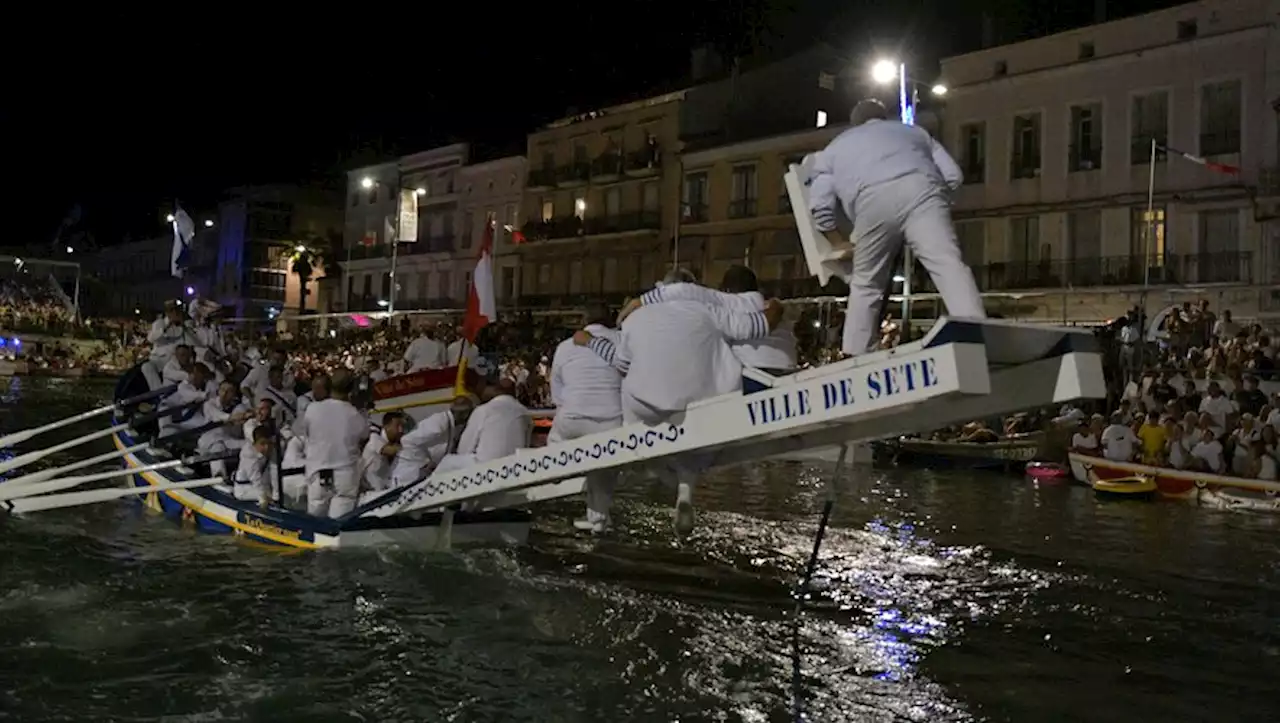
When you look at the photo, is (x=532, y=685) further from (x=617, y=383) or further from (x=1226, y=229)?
(x=1226, y=229)

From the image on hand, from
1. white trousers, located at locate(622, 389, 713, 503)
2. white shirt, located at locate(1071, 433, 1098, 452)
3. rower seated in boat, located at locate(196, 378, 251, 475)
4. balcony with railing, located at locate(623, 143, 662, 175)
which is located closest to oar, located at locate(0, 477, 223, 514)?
rower seated in boat, located at locate(196, 378, 251, 475)

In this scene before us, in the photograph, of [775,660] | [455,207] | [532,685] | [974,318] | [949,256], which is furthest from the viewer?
[455,207]

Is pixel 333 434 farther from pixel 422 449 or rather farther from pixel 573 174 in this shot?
pixel 573 174

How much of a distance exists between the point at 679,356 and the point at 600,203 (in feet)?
153

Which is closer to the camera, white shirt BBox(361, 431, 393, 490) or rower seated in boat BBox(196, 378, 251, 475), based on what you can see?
white shirt BBox(361, 431, 393, 490)

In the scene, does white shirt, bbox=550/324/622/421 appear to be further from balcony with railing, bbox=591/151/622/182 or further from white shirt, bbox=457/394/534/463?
balcony with railing, bbox=591/151/622/182

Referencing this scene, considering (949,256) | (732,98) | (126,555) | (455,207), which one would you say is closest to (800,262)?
(732,98)

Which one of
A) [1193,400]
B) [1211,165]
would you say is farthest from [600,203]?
[1193,400]

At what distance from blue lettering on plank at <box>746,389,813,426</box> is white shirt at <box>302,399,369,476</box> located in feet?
17.9

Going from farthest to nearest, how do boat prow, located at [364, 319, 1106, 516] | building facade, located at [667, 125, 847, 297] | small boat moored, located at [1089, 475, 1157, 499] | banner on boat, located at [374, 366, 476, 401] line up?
building facade, located at [667, 125, 847, 297]
banner on boat, located at [374, 366, 476, 401]
small boat moored, located at [1089, 475, 1157, 499]
boat prow, located at [364, 319, 1106, 516]

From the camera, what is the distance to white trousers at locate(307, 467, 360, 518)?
12.2 meters

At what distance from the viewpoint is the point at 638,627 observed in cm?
959

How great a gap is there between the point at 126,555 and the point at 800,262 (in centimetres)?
3279

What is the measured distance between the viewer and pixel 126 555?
40.8 feet
